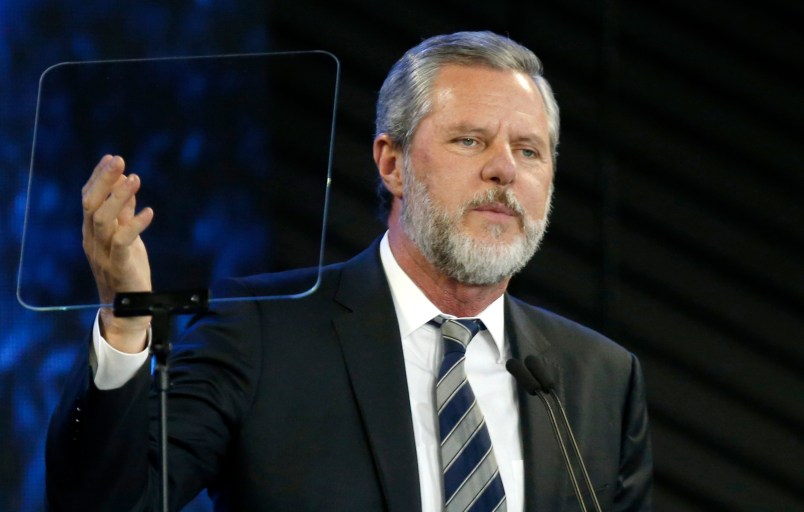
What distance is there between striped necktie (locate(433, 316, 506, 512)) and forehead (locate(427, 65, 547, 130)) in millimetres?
434

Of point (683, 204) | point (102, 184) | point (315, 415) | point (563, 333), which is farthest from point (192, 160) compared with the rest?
point (683, 204)

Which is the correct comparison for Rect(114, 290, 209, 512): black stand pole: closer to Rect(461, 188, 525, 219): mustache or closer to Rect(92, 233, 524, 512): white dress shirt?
Rect(92, 233, 524, 512): white dress shirt

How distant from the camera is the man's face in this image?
7.29 feet

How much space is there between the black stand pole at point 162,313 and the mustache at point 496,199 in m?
0.81

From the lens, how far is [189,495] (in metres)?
1.96

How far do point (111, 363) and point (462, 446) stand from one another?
73 cm

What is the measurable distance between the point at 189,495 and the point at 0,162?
1.02 meters

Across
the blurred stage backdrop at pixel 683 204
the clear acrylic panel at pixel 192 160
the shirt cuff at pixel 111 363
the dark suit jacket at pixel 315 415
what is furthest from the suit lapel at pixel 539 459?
the blurred stage backdrop at pixel 683 204

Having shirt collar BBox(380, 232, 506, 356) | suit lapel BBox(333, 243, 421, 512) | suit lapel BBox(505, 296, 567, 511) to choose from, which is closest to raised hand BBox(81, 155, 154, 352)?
suit lapel BBox(333, 243, 421, 512)

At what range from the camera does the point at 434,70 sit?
92.4 inches

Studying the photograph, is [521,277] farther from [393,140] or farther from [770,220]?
[393,140]

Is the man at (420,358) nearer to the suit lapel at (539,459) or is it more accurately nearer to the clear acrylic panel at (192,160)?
the suit lapel at (539,459)

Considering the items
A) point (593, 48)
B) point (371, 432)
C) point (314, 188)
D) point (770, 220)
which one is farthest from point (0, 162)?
point (770, 220)

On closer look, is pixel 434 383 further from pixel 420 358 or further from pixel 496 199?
pixel 496 199
